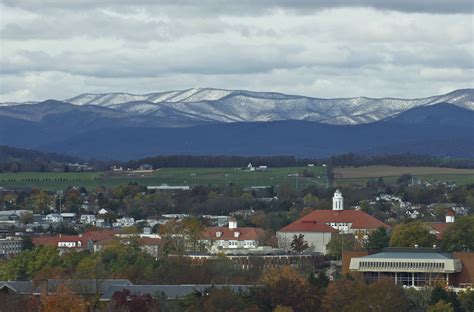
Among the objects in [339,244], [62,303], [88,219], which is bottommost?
[88,219]

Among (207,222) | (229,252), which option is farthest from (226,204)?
(229,252)

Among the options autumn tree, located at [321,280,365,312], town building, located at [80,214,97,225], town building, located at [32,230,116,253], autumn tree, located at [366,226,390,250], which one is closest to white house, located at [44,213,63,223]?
town building, located at [80,214,97,225]

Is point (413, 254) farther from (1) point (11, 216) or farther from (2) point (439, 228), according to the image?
(1) point (11, 216)

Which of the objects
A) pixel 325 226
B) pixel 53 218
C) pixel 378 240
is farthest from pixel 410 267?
pixel 53 218

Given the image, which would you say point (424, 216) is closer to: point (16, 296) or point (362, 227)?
point (362, 227)

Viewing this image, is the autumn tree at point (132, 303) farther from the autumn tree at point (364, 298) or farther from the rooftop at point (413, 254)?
the rooftop at point (413, 254)

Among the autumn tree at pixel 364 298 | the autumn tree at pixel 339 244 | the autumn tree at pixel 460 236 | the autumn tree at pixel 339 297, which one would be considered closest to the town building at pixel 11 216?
the autumn tree at pixel 339 244
